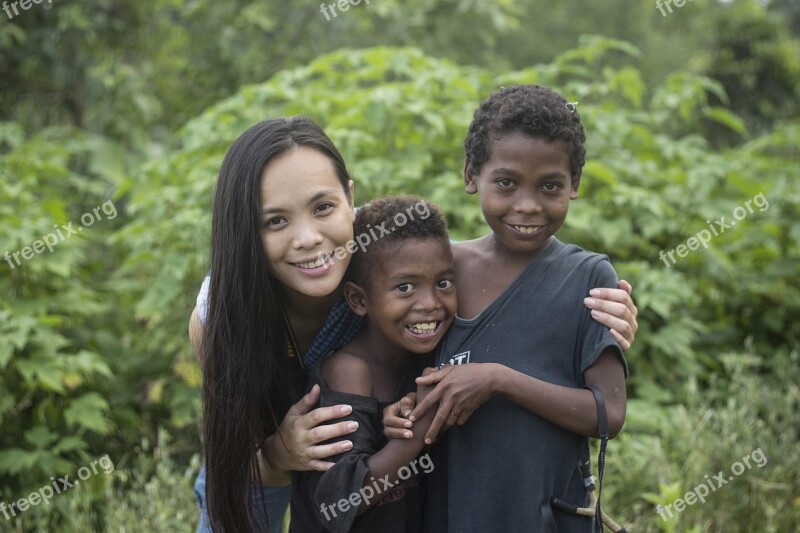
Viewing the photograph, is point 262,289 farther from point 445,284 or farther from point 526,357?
point 526,357

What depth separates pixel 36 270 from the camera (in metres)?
4.14

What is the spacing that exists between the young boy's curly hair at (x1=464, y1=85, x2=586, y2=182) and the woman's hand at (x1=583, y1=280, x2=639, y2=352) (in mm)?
325

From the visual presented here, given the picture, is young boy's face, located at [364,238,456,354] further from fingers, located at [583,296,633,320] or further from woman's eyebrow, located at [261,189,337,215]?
fingers, located at [583,296,633,320]

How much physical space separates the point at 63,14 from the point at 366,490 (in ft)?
18.7

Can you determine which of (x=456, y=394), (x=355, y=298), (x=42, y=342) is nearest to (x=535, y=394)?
(x=456, y=394)

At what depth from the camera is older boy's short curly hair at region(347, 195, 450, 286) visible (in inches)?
84.7

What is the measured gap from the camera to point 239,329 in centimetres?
226

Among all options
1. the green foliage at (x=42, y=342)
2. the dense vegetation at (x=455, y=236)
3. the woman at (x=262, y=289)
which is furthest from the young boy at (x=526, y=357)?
the green foliage at (x=42, y=342)

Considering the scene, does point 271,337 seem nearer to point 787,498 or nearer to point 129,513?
point 129,513

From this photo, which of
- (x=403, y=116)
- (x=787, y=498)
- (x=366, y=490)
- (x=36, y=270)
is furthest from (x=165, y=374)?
(x=787, y=498)

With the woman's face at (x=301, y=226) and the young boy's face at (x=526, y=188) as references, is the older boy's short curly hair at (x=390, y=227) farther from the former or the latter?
the young boy's face at (x=526, y=188)

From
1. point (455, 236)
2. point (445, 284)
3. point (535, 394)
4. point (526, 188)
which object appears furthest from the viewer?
point (455, 236)

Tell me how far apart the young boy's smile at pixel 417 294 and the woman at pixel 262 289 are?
0.60ft

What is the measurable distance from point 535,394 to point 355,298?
612mm
